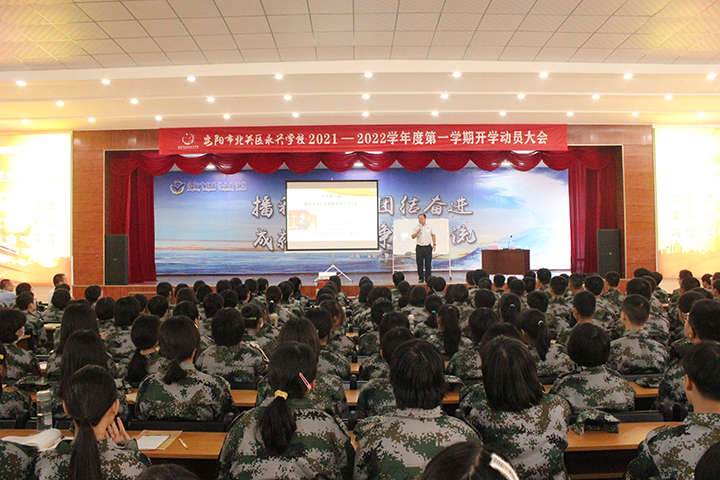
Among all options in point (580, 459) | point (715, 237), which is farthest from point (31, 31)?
point (715, 237)

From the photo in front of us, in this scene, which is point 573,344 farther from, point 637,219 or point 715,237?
point 715,237

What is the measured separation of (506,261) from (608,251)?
5.69 feet

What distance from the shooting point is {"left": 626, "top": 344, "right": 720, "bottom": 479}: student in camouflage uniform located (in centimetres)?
155

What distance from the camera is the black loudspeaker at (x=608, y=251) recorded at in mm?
9000

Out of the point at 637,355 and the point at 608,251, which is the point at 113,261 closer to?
the point at 637,355

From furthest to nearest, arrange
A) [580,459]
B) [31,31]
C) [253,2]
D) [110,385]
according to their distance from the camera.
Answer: [31,31] → [253,2] → [580,459] → [110,385]

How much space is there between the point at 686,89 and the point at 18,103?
364 inches

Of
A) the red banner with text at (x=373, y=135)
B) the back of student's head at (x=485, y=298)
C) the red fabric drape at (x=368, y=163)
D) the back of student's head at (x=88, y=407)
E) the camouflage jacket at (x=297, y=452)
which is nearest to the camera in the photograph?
the back of student's head at (x=88, y=407)

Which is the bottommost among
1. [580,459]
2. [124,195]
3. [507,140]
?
[580,459]

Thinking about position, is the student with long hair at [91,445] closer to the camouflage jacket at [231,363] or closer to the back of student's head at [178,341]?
the back of student's head at [178,341]

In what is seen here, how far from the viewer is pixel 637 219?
891cm

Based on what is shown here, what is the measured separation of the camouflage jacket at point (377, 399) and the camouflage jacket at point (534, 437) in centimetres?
54

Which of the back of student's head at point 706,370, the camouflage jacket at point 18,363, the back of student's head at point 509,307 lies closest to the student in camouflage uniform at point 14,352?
the camouflage jacket at point 18,363

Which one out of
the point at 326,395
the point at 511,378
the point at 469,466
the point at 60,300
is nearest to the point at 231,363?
the point at 326,395
